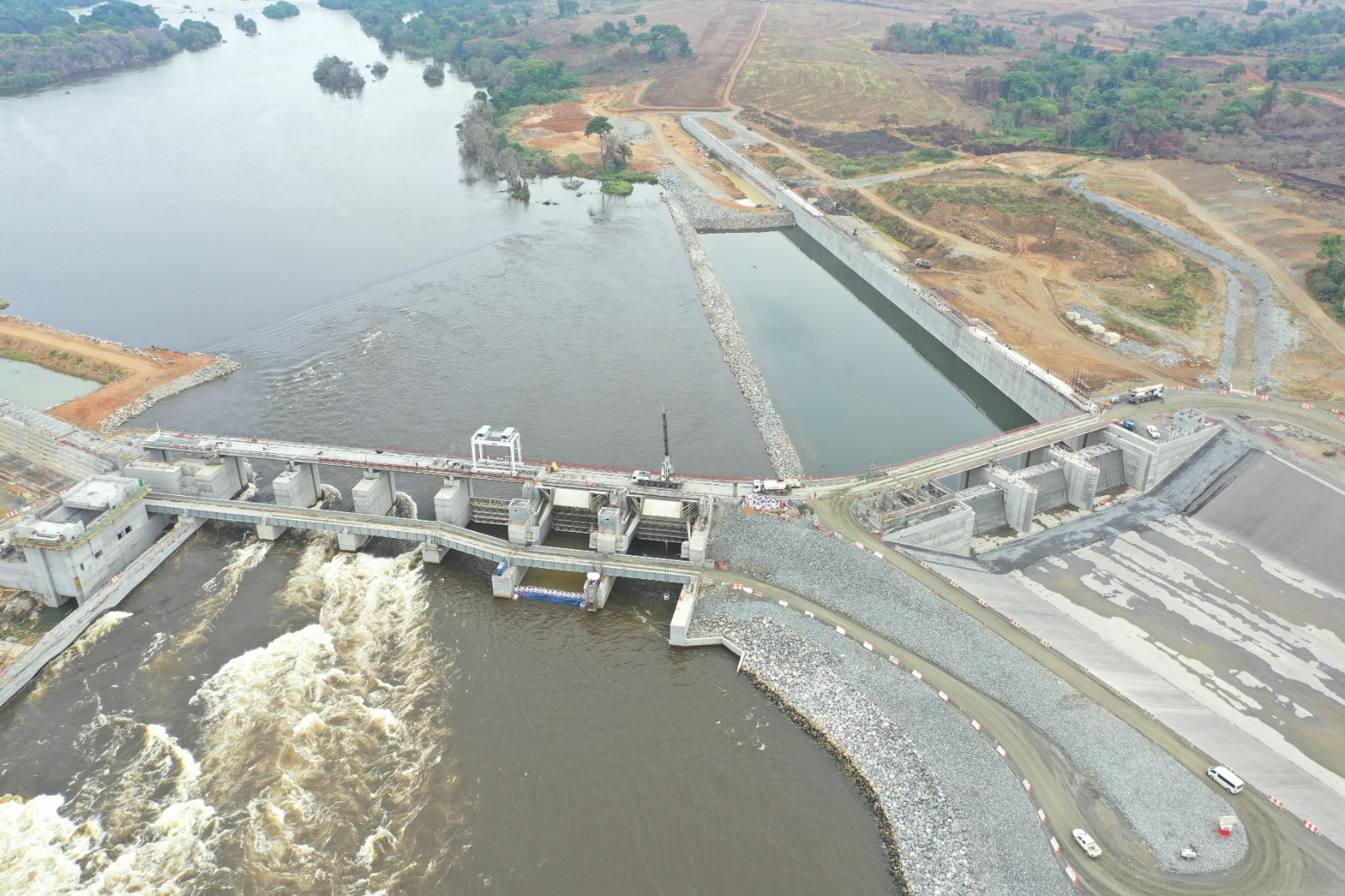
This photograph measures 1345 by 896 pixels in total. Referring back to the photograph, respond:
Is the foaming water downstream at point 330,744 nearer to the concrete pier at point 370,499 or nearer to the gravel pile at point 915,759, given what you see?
the concrete pier at point 370,499

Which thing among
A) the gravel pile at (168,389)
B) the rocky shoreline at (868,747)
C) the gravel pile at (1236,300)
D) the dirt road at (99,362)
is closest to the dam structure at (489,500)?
the gravel pile at (168,389)

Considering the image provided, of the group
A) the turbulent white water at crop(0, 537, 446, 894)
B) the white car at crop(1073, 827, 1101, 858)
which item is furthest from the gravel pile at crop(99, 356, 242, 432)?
the white car at crop(1073, 827, 1101, 858)

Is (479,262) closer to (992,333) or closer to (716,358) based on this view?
(716,358)

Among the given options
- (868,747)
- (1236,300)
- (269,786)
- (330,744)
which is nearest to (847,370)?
(1236,300)

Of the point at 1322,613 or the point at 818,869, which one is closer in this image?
the point at 818,869

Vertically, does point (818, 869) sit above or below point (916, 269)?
below

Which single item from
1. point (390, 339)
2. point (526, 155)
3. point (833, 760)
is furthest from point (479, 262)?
point (833, 760)

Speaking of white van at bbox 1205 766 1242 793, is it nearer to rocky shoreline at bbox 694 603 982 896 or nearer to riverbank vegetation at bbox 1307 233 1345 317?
rocky shoreline at bbox 694 603 982 896
